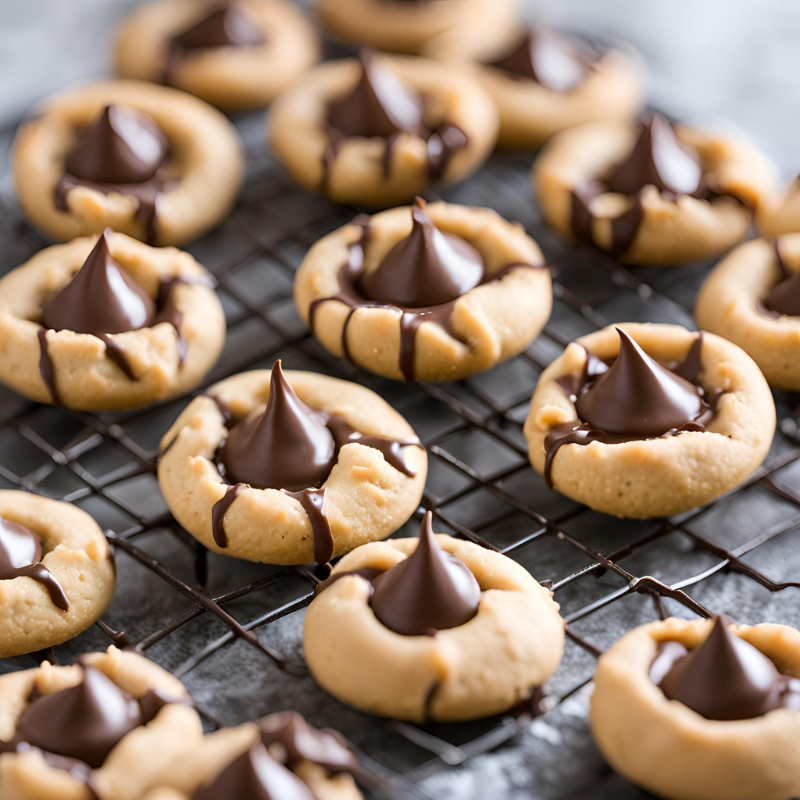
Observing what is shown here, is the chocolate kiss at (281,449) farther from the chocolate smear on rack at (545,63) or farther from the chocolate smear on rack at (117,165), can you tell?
the chocolate smear on rack at (545,63)

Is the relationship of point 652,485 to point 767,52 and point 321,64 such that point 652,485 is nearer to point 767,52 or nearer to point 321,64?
point 321,64

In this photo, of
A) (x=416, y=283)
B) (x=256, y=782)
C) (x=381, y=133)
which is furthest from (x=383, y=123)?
(x=256, y=782)

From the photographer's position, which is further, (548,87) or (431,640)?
(548,87)

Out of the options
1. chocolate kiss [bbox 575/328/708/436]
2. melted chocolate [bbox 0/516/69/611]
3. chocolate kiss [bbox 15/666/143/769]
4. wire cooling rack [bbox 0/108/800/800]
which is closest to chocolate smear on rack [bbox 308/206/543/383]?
wire cooling rack [bbox 0/108/800/800]

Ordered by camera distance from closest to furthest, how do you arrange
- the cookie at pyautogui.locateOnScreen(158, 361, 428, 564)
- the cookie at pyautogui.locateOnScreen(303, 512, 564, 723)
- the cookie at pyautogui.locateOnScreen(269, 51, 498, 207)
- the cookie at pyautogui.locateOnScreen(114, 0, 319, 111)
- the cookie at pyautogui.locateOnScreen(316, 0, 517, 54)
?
the cookie at pyautogui.locateOnScreen(303, 512, 564, 723), the cookie at pyautogui.locateOnScreen(158, 361, 428, 564), the cookie at pyautogui.locateOnScreen(269, 51, 498, 207), the cookie at pyautogui.locateOnScreen(114, 0, 319, 111), the cookie at pyautogui.locateOnScreen(316, 0, 517, 54)

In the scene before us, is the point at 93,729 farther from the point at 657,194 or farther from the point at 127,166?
the point at 657,194

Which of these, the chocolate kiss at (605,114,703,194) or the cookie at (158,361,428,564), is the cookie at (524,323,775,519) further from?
the chocolate kiss at (605,114,703,194)

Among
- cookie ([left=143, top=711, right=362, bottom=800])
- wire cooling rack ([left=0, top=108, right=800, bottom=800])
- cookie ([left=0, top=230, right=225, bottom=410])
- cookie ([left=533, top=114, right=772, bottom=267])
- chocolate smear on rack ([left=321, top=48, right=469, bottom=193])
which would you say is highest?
chocolate smear on rack ([left=321, top=48, right=469, bottom=193])

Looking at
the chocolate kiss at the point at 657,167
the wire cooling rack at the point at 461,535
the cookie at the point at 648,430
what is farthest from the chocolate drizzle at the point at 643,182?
the cookie at the point at 648,430
